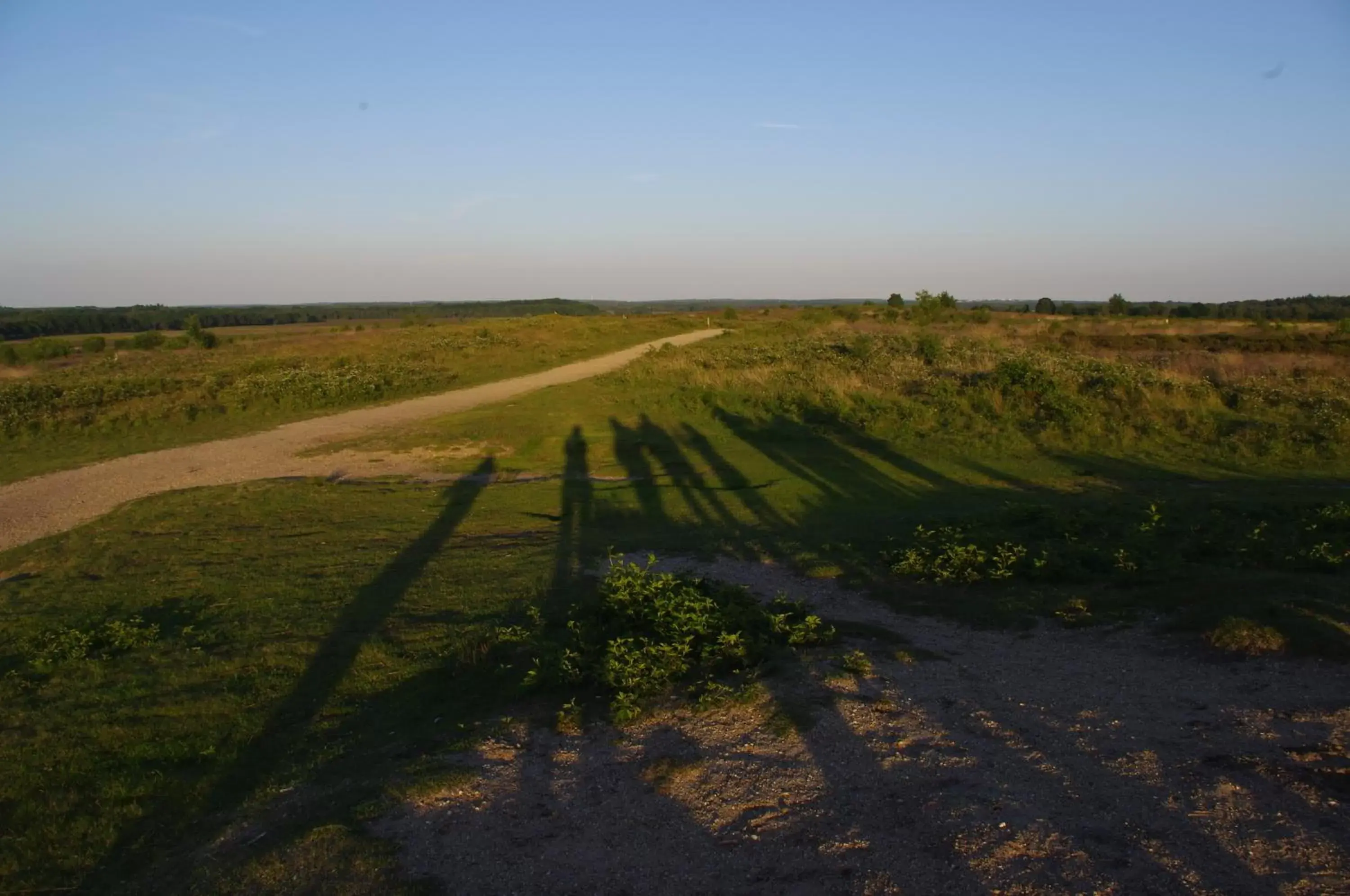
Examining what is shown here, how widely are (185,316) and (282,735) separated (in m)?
144

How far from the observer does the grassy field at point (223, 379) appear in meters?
19.5

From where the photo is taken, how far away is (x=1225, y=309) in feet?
273

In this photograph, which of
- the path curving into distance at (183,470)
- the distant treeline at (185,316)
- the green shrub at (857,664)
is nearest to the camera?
the green shrub at (857,664)

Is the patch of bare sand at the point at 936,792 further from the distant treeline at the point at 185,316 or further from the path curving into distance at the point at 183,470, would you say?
the distant treeline at the point at 185,316

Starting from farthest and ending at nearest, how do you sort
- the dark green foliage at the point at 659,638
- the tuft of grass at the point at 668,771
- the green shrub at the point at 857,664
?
the green shrub at the point at 857,664 < the dark green foliage at the point at 659,638 < the tuft of grass at the point at 668,771

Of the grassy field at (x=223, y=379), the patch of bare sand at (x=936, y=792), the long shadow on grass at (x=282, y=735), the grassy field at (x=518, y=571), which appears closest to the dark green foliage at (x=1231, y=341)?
the grassy field at (x=518, y=571)

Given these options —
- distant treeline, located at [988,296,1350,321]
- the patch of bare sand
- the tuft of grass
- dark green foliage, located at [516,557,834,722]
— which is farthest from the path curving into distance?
distant treeline, located at [988,296,1350,321]

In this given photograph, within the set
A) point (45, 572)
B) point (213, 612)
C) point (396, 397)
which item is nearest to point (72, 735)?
point (213, 612)

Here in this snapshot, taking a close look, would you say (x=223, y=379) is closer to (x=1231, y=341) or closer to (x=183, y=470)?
(x=183, y=470)

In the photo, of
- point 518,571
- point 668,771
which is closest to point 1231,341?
point 518,571

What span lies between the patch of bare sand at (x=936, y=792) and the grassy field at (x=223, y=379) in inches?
593

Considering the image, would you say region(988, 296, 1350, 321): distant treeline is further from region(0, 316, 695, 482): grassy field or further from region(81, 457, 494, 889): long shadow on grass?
region(81, 457, 494, 889): long shadow on grass

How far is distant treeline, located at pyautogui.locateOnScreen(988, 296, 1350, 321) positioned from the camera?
2576 inches

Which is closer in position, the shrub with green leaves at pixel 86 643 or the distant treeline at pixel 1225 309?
the shrub with green leaves at pixel 86 643
